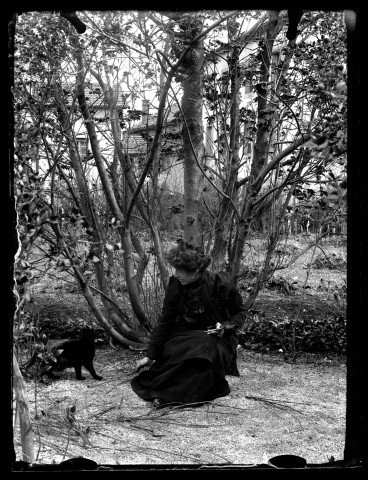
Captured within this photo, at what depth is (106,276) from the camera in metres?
6.68

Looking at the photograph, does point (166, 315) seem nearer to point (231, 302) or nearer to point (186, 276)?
point (186, 276)

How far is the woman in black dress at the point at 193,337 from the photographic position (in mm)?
4676

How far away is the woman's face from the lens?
A: 4.79 meters

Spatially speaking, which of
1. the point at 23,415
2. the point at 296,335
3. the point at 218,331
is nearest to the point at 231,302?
the point at 218,331

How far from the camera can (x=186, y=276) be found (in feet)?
15.8

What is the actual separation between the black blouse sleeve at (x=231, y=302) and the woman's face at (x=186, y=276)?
21 centimetres

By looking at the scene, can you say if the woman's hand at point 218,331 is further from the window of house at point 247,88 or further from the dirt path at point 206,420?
the window of house at point 247,88

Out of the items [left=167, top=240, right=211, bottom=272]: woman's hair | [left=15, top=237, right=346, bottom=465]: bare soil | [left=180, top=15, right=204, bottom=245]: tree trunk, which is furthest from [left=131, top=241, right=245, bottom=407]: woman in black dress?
[left=180, top=15, right=204, bottom=245]: tree trunk

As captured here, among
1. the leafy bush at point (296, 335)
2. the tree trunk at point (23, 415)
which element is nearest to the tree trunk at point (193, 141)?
the leafy bush at point (296, 335)

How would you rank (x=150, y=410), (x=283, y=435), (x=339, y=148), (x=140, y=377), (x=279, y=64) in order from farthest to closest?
(x=279, y=64) → (x=140, y=377) → (x=150, y=410) → (x=283, y=435) → (x=339, y=148)
